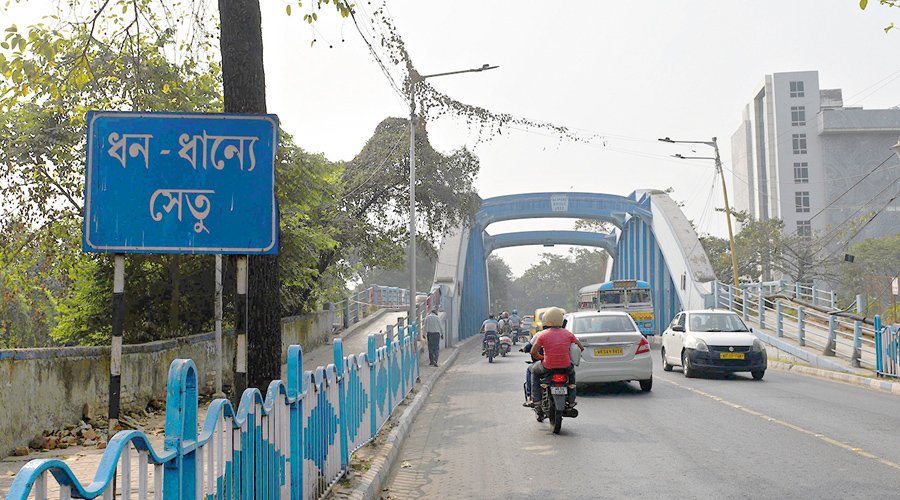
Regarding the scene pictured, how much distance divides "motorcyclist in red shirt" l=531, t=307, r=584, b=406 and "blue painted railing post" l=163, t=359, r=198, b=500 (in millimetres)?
6964

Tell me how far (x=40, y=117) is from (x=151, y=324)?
4330mm

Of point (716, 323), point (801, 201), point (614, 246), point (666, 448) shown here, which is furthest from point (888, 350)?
point (801, 201)

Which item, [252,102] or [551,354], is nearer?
[252,102]

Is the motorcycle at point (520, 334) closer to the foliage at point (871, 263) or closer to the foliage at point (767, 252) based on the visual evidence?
the foliage at point (767, 252)

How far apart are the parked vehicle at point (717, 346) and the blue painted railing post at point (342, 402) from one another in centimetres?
1096

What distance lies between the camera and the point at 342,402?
21.6ft

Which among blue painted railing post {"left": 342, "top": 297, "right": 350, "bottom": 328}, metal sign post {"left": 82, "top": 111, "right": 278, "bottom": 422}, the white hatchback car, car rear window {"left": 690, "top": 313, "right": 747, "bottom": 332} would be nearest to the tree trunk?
metal sign post {"left": 82, "top": 111, "right": 278, "bottom": 422}

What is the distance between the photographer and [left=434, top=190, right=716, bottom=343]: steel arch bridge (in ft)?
121

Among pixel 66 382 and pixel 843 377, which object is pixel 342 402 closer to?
pixel 66 382

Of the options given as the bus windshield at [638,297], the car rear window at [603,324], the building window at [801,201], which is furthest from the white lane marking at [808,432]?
the building window at [801,201]

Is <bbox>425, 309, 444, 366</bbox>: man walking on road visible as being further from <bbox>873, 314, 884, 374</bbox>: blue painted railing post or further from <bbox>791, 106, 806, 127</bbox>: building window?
<bbox>791, 106, 806, 127</bbox>: building window

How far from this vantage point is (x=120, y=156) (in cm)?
496

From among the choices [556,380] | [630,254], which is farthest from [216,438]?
[630,254]

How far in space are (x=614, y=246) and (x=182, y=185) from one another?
61.2m
